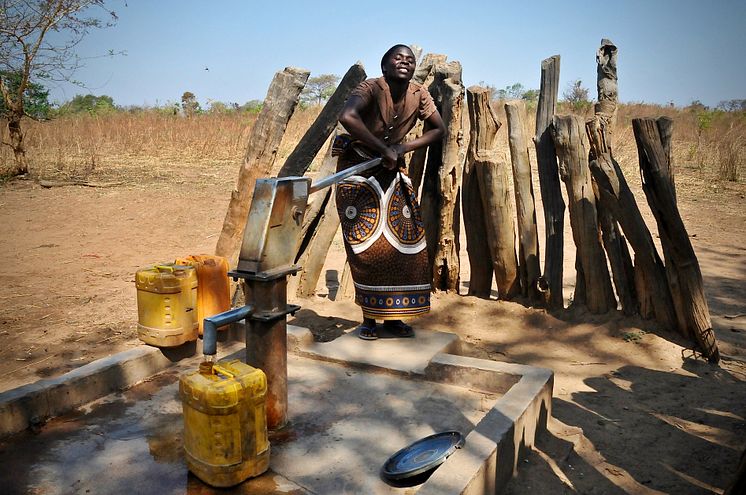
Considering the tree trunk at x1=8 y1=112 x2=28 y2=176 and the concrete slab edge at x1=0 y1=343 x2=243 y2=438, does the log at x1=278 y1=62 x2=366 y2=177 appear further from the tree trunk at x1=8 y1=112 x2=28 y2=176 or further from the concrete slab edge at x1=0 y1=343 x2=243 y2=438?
the tree trunk at x1=8 y1=112 x2=28 y2=176

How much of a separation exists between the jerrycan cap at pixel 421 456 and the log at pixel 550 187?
220cm

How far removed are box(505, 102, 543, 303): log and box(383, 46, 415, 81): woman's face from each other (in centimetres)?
122

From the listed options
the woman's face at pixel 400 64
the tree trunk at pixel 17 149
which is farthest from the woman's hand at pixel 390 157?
the tree trunk at pixel 17 149

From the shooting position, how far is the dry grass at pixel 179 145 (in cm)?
1180

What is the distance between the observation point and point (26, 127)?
15.4m

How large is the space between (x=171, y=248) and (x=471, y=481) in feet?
17.9

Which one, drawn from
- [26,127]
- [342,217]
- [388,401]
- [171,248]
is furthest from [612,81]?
[26,127]

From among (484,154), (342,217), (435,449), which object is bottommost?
(435,449)

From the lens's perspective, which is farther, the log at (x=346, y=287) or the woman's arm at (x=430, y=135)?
the log at (x=346, y=287)

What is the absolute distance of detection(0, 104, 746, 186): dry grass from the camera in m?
11.8

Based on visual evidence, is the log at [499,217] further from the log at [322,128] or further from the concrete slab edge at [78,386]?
the concrete slab edge at [78,386]

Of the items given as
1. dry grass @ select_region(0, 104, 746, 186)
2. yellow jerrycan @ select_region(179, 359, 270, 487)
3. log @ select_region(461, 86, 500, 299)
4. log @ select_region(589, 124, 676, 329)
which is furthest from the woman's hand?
dry grass @ select_region(0, 104, 746, 186)

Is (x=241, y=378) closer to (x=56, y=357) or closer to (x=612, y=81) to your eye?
(x=56, y=357)

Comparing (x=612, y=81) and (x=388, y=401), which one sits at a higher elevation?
(x=612, y=81)
